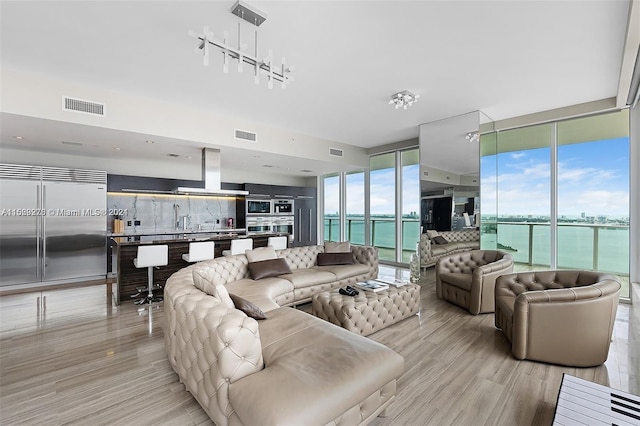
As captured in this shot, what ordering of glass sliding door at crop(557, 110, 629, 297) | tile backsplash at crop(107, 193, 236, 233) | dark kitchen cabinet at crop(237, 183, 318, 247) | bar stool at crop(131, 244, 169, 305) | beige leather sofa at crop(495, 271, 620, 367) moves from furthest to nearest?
dark kitchen cabinet at crop(237, 183, 318, 247)
tile backsplash at crop(107, 193, 236, 233)
glass sliding door at crop(557, 110, 629, 297)
bar stool at crop(131, 244, 169, 305)
beige leather sofa at crop(495, 271, 620, 367)

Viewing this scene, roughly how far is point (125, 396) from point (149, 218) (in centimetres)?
549

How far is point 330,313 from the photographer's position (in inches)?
126

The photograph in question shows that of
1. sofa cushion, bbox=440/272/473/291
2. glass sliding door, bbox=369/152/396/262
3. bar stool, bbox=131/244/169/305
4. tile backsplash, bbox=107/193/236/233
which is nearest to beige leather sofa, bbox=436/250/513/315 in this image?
sofa cushion, bbox=440/272/473/291

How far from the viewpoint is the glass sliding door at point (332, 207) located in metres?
8.91

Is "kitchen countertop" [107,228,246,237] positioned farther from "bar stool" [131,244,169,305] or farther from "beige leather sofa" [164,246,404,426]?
"beige leather sofa" [164,246,404,426]

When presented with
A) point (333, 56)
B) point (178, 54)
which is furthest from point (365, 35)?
point (178, 54)

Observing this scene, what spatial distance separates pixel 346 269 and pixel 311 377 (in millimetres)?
3144

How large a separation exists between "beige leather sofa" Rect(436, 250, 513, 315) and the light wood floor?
24 cm

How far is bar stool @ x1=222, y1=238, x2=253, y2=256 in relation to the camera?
200 inches

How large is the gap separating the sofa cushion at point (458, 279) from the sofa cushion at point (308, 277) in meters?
1.76

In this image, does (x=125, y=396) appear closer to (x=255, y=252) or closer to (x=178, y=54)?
(x=255, y=252)

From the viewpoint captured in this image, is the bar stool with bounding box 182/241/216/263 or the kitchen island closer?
the kitchen island

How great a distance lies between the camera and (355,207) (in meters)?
8.30

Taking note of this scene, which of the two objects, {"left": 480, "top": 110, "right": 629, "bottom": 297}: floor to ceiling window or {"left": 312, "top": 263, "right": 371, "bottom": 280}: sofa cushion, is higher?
{"left": 480, "top": 110, "right": 629, "bottom": 297}: floor to ceiling window
